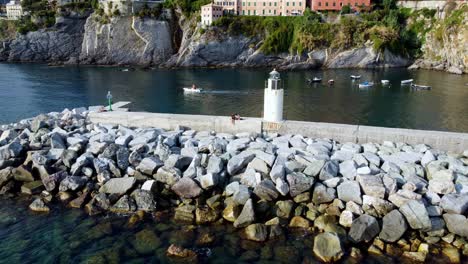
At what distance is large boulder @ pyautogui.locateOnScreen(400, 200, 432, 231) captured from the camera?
13586mm

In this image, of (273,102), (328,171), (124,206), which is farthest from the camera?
(273,102)

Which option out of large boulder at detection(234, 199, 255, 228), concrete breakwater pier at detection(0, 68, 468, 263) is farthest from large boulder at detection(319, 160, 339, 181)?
large boulder at detection(234, 199, 255, 228)

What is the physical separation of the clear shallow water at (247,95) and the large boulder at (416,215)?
68.9ft

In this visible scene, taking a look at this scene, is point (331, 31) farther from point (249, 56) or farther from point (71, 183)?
point (71, 183)

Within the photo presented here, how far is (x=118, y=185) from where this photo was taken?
1677 centimetres

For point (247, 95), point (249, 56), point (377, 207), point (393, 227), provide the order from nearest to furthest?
point (393, 227)
point (377, 207)
point (247, 95)
point (249, 56)

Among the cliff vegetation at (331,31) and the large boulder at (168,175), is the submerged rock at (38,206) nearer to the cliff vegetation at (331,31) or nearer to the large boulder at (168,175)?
the large boulder at (168,175)

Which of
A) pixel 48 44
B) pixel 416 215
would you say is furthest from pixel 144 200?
pixel 48 44

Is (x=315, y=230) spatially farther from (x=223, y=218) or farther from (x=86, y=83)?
(x=86, y=83)

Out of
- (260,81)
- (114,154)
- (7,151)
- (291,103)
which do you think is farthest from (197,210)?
(260,81)

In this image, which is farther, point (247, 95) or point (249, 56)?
point (249, 56)

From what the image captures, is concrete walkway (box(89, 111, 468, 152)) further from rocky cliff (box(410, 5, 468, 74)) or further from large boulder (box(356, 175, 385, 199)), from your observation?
rocky cliff (box(410, 5, 468, 74))

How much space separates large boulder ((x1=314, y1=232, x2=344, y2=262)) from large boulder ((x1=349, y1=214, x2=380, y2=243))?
87 centimetres

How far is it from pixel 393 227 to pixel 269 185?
4.81 meters
